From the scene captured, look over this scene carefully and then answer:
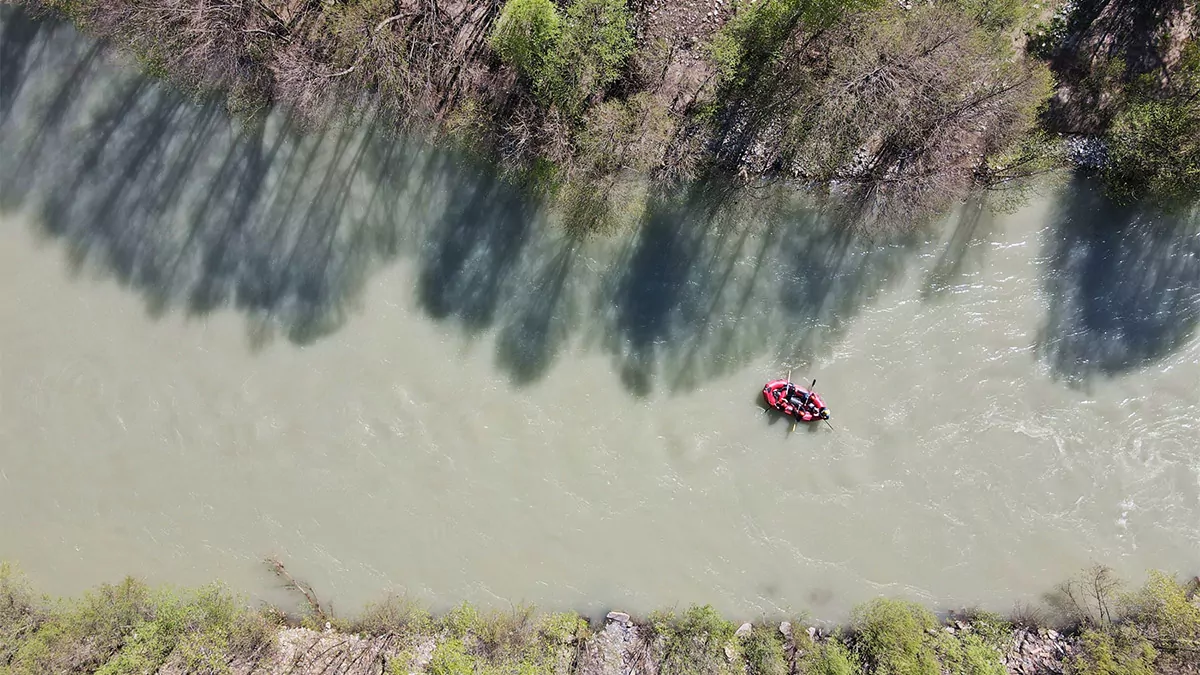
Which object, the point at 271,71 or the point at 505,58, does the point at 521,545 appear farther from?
the point at 271,71

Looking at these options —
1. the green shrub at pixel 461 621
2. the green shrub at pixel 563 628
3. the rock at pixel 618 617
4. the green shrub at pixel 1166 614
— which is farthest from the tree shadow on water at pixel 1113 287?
the green shrub at pixel 461 621

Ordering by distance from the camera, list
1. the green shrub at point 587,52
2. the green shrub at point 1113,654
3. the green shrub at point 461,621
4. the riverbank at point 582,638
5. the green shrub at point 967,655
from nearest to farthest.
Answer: the green shrub at point 587,52 < the green shrub at point 1113,654 < the riverbank at point 582,638 < the green shrub at point 967,655 < the green shrub at point 461,621

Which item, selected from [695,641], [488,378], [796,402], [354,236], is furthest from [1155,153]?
[354,236]

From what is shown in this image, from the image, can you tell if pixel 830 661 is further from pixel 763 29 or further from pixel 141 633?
pixel 141 633

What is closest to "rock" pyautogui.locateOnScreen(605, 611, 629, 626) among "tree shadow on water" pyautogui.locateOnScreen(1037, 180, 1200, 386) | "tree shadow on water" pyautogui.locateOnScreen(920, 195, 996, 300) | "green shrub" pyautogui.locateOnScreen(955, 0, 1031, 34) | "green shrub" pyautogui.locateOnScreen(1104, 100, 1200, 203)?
"tree shadow on water" pyautogui.locateOnScreen(920, 195, 996, 300)

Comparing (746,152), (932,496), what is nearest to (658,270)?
(746,152)

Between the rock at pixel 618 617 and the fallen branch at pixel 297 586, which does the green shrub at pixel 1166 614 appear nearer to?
the rock at pixel 618 617
